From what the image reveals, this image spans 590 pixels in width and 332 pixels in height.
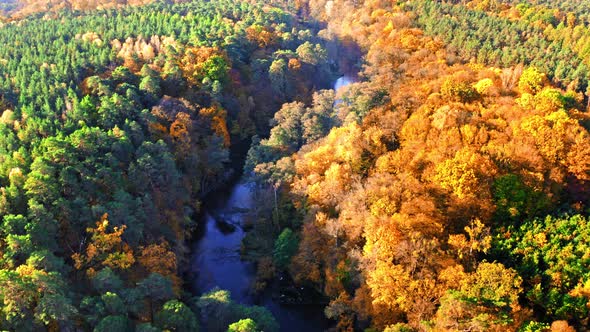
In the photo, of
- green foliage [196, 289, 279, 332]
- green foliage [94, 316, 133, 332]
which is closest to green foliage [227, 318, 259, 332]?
green foliage [196, 289, 279, 332]

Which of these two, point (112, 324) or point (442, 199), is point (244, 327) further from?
point (442, 199)

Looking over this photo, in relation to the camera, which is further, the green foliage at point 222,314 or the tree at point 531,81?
the tree at point 531,81

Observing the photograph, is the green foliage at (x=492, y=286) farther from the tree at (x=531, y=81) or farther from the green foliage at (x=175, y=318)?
the tree at (x=531, y=81)

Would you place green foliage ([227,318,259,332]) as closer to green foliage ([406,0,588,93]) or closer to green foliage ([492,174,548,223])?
green foliage ([492,174,548,223])

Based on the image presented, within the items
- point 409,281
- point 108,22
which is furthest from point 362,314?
point 108,22

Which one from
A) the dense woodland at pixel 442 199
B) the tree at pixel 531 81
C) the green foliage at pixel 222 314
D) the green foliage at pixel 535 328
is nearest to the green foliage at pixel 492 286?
the dense woodland at pixel 442 199

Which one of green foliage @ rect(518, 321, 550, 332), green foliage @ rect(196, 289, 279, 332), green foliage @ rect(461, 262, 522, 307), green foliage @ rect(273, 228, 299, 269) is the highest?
green foliage @ rect(461, 262, 522, 307)
